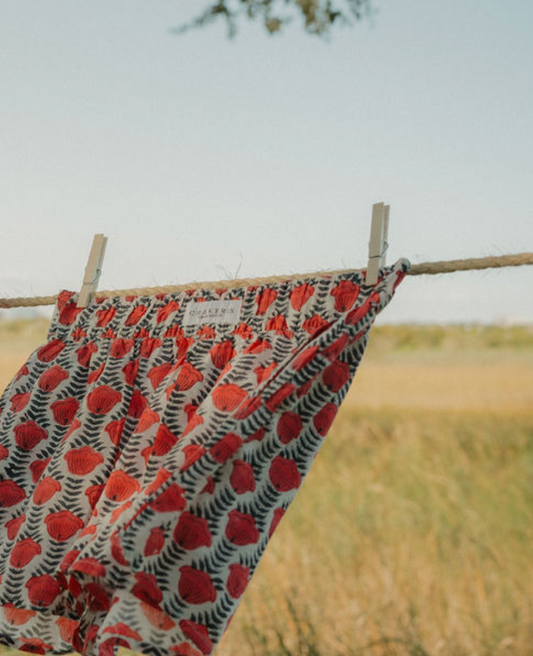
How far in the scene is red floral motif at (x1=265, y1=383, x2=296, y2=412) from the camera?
98cm

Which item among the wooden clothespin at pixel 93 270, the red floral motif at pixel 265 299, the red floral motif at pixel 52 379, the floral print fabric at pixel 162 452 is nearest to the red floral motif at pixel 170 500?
the floral print fabric at pixel 162 452

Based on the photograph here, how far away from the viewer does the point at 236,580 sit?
98 cm

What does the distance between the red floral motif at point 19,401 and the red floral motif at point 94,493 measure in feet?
A: 0.82

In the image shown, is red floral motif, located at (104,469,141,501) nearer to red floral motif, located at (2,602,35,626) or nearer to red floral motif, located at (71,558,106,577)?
red floral motif, located at (71,558,106,577)

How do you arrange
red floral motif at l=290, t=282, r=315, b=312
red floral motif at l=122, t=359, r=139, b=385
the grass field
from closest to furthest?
red floral motif at l=290, t=282, r=315, b=312 < red floral motif at l=122, t=359, r=139, b=385 < the grass field

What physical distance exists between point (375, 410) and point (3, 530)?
2234 millimetres

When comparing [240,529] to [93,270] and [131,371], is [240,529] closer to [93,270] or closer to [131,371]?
[131,371]

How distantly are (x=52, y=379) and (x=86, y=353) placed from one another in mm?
79

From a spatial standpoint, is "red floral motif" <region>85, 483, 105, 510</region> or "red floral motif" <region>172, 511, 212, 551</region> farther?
"red floral motif" <region>85, 483, 105, 510</region>

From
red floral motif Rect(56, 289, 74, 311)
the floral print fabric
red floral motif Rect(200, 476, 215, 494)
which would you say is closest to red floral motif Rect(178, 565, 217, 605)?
the floral print fabric

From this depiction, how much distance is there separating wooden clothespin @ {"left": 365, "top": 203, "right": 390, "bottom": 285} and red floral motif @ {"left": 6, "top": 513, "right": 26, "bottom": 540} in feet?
2.37

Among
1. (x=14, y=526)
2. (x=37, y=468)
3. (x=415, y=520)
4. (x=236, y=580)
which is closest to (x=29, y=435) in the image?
(x=37, y=468)

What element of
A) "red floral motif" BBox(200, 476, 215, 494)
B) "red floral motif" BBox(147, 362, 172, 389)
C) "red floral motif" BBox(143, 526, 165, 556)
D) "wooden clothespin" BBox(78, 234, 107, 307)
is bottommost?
"red floral motif" BBox(143, 526, 165, 556)

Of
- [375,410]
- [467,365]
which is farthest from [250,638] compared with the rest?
[467,365]
